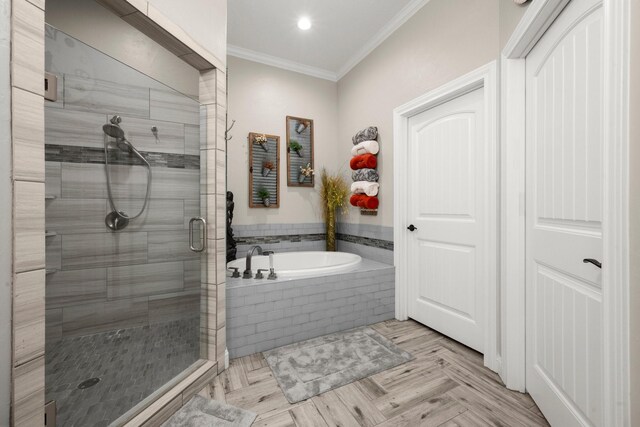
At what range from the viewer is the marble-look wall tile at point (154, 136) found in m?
1.60

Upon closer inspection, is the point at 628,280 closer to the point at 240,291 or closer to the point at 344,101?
the point at 240,291

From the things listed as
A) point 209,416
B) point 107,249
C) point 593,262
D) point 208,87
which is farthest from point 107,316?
point 593,262

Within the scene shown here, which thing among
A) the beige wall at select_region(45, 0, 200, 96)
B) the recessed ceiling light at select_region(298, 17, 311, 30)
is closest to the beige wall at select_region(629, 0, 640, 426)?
the beige wall at select_region(45, 0, 200, 96)

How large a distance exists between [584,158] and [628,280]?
516 millimetres

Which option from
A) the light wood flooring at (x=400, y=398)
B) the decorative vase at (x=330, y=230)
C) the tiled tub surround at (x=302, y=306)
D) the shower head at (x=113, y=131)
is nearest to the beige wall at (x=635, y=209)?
the light wood flooring at (x=400, y=398)

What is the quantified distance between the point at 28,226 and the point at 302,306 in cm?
168

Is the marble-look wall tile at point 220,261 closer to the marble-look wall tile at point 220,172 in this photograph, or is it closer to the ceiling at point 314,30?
the marble-look wall tile at point 220,172

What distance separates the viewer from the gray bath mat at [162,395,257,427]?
4.36 feet

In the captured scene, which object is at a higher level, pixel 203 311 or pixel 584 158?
pixel 584 158

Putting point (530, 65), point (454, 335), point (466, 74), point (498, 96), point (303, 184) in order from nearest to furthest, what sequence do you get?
point (530, 65) < point (498, 96) < point (466, 74) < point (454, 335) < point (303, 184)

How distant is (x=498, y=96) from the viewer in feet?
5.65

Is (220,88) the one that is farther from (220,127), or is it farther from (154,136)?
(154,136)

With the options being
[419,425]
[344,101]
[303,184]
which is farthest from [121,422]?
[344,101]

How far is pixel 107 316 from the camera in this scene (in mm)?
1576
